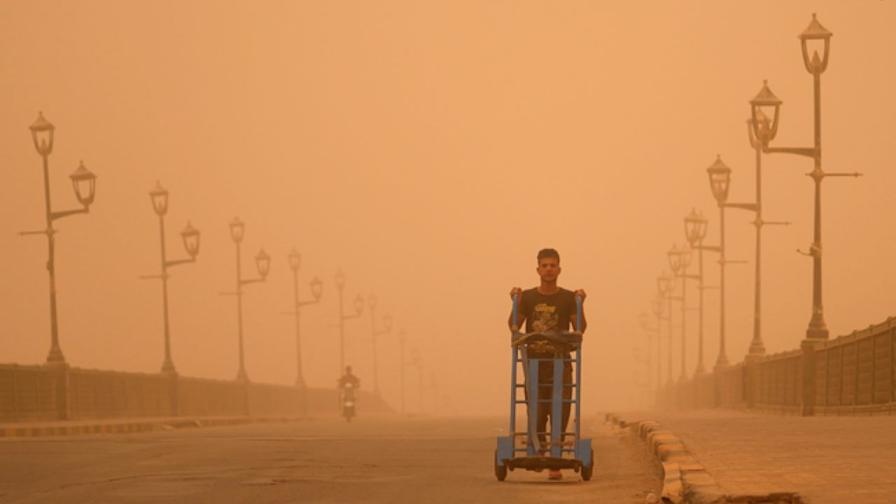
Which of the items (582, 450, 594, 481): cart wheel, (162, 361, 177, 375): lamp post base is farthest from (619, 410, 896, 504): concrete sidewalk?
(162, 361, 177, 375): lamp post base

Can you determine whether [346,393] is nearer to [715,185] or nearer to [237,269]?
[237,269]

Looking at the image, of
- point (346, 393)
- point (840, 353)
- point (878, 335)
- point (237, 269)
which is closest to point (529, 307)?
point (878, 335)

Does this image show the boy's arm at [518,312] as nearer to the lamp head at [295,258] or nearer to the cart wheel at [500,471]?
the cart wheel at [500,471]

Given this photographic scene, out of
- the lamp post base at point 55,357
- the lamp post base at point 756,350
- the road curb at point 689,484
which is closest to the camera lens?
the road curb at point 689,484

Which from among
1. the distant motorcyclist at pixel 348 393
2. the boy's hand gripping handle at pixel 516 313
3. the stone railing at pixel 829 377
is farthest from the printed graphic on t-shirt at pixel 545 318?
the distant motorcyclist at pixel 348 393

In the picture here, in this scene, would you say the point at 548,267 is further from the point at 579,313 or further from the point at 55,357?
the point at 55,357

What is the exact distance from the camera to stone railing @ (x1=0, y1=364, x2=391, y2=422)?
3725 cm

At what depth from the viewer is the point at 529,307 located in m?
13.7

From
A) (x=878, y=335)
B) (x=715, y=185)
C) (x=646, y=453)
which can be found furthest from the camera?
(x=715, y=185)

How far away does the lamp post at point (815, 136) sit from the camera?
106ft

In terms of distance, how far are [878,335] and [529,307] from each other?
14.5m

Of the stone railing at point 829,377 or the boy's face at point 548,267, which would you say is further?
the stone railing at point 829,377

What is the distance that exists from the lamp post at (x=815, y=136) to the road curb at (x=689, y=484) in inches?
682

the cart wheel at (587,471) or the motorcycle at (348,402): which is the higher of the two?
the cart wheel at (587,471)
